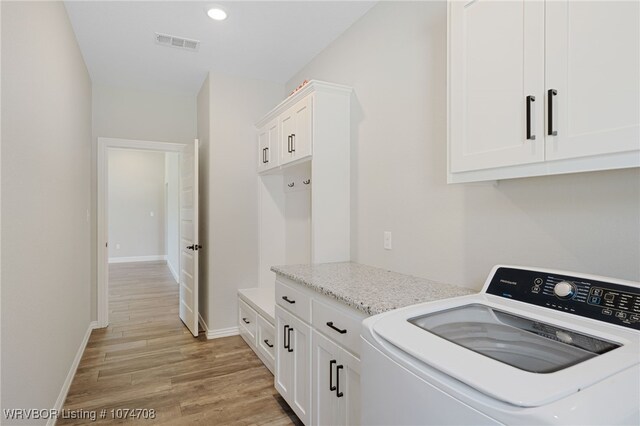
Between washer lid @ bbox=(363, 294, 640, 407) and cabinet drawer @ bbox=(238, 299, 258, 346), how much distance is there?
86.0 inches

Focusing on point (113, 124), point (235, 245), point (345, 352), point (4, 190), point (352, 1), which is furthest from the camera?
point (113, 124)

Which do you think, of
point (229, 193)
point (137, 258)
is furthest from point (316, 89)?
point (137, 258)

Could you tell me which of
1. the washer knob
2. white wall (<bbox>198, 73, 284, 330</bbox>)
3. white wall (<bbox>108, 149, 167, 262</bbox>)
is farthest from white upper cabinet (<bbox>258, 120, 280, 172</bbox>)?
white wall (<bbox>108, 149, 167, 262</bbox>)

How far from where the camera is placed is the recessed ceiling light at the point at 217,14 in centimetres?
247

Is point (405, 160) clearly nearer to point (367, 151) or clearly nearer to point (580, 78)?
point (367, 151)

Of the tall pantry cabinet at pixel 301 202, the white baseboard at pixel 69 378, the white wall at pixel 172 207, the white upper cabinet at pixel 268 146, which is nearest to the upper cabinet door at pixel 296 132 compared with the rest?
the tall pantry cabinet at pixel 301 202

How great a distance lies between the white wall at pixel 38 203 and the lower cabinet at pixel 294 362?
1.29 meters

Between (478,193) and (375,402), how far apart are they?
1119 mm

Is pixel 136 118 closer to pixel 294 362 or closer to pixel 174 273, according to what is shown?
pixel 294 362

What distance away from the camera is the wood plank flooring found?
2236 mm

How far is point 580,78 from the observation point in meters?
→ 1.06

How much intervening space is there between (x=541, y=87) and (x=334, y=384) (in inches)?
59.1

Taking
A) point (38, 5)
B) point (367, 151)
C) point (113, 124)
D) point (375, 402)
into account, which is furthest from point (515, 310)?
point (113, 124)

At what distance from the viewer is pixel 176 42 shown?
2941 millimetres
